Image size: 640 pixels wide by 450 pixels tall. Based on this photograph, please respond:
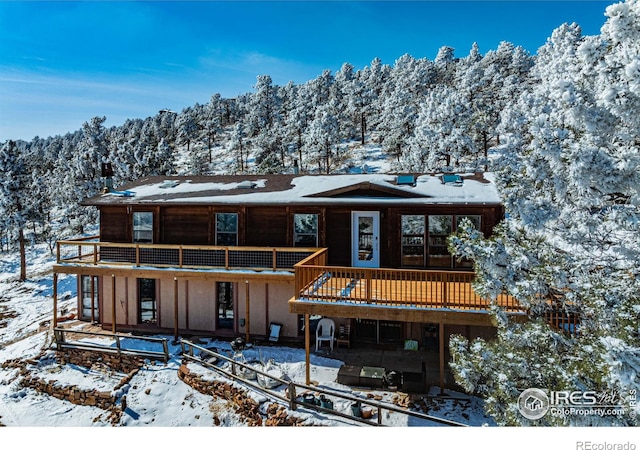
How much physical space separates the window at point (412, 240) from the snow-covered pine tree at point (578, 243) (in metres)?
6.34

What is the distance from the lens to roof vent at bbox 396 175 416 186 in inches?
568

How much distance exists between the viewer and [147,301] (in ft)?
51.1

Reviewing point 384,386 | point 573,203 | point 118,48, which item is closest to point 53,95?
point 118,48

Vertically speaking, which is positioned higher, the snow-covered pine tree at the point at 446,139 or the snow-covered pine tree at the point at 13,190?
the snow-covered pine tree at the point at 446,139

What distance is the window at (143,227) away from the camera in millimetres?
15562

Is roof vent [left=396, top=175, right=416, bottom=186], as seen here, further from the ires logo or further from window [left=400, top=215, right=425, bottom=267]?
the ires logo

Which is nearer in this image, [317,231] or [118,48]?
[118,48]

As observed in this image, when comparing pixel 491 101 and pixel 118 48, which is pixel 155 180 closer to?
pixel 118 48

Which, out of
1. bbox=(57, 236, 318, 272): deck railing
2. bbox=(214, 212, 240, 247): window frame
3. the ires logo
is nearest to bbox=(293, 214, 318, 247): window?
bbox=(57, 236, 318, 272): deck railing

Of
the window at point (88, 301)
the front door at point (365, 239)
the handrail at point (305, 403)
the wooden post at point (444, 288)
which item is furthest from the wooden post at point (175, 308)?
the wooden post at point (444, 288)

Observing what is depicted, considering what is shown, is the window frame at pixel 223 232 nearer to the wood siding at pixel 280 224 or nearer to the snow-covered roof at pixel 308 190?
the wood siding at pixel 280 224

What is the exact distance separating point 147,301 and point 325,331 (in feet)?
23.0

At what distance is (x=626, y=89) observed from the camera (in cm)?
509

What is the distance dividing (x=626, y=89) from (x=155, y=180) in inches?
699
